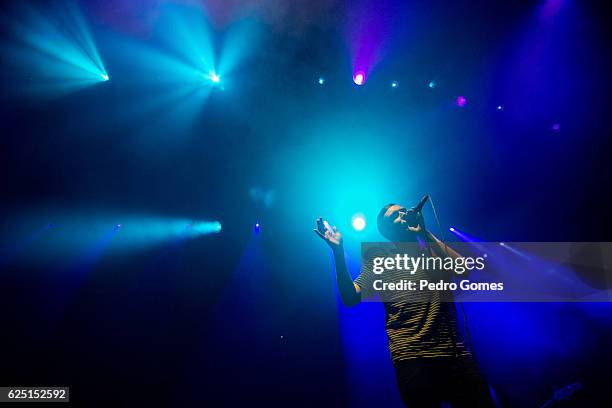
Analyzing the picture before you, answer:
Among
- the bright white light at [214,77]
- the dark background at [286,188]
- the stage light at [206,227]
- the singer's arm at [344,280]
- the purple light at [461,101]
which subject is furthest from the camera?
the stage light at [206,227]

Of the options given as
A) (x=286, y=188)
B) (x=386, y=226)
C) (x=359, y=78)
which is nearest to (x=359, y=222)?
(x=286, y=188)

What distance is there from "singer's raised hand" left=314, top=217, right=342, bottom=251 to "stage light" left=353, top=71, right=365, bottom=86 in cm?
288

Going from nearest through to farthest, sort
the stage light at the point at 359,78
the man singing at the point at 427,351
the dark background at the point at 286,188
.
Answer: the man singing at the point at 427,351
the dark background at the point at 286,188
the stage light at the point at 359,78

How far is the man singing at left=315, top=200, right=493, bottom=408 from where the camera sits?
1.67 metres

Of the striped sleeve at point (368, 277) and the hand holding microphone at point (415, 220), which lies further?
the hand holding microphone at point (415, 220)

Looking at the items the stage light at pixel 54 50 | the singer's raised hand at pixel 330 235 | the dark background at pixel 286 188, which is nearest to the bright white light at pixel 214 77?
the dark background at pixel 286 188

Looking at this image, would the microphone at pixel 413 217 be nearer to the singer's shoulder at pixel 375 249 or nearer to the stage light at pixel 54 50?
the singer's shoulder at pixel 375 249

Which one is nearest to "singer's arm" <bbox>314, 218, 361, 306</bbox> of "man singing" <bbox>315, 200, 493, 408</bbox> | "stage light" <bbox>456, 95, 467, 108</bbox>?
"man singing" <bbox>315, 200, 493, 408</bbox>

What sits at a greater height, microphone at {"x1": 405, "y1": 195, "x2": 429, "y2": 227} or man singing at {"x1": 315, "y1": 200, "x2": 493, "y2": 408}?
microphone at {"x1": 405, "y1": 195, "x2": 429, "y2": 227}

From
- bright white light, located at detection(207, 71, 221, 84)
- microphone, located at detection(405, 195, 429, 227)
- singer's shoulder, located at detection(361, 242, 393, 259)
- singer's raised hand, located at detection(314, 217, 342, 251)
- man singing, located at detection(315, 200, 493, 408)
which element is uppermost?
bright white light, located at detection(207, 71, 221, 84)

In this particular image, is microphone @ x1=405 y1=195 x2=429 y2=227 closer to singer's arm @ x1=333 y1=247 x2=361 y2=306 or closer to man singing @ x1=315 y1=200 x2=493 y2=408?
man singing @ x1=315 y1=200 x2=493 y2=408

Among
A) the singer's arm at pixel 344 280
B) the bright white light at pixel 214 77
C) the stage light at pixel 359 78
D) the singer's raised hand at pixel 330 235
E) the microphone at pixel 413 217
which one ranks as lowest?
the singer's arm at pixel 344 280

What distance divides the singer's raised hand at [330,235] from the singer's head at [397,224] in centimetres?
56

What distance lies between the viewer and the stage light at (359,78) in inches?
170
